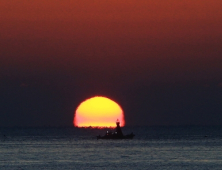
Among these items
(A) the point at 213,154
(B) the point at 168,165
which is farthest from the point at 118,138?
(B) the point at 168,165

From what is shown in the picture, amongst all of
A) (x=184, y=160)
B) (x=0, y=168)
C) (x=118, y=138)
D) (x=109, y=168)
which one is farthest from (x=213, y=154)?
(x=118, y=138)

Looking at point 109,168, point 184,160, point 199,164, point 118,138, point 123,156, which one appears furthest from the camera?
point 118,138

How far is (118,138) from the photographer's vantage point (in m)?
179

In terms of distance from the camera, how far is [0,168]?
86.4m

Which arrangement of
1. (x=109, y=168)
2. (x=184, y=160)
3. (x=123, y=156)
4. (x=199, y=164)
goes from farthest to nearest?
(x=123, y=156)
(x=184, y=160)
(x=199, y=164)
(x=109, y=168)

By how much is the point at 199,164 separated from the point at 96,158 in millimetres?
21009

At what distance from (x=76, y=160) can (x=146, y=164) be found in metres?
14.1

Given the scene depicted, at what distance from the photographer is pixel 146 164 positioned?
9144cm

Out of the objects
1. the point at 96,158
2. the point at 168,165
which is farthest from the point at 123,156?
the point at 168,165

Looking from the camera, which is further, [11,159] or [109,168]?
[11,159]

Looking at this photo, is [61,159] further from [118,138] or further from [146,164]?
[118,138]

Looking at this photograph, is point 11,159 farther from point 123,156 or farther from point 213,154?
point 213,154

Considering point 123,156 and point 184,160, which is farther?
point 123,156

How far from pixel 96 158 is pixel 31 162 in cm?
1290
